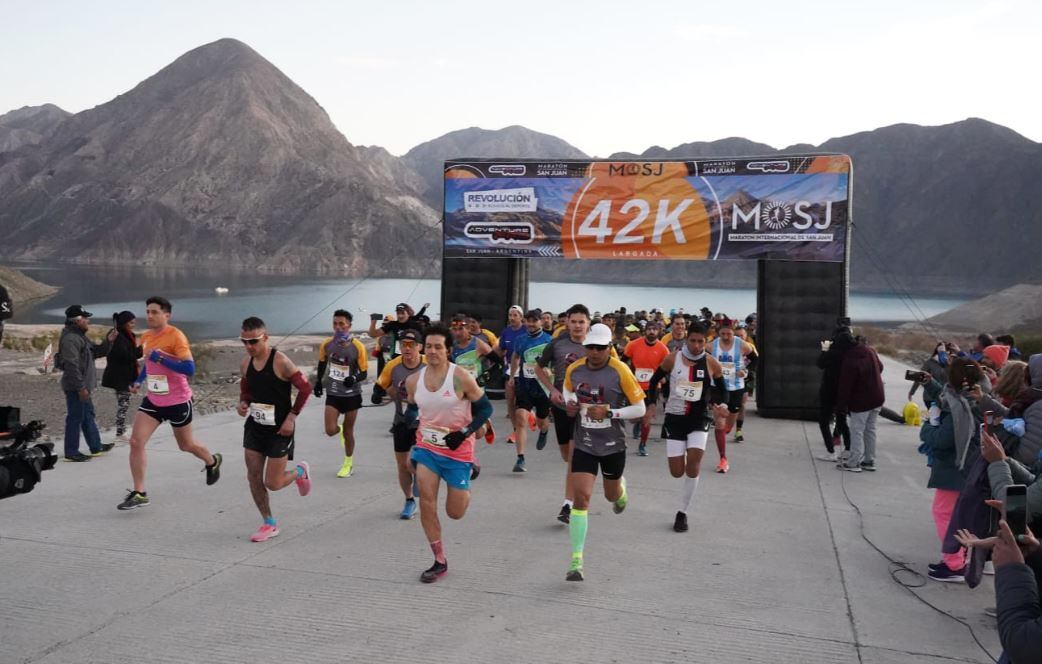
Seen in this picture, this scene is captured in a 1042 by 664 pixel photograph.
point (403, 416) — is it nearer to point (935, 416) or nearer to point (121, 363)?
point (935, 416)

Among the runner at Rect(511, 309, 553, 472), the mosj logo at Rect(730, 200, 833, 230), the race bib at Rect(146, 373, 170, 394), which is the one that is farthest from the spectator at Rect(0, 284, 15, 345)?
the mosj logo at Rect(730, 200, 833, 230)

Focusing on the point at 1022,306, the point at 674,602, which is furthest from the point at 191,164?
the point at 674,602

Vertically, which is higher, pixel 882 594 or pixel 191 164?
pixel 191 164

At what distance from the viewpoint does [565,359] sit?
820 centimetres

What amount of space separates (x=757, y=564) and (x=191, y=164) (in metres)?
184

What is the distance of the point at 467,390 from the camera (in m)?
6.17

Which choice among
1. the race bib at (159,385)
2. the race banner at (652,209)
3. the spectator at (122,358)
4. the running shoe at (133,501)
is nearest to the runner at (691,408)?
the race bib at (159,385)

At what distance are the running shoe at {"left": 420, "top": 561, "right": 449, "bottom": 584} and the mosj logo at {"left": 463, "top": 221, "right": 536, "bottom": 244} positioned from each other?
10448 millimetres

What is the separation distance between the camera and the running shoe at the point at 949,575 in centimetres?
645

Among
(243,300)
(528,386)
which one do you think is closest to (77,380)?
(528,386)

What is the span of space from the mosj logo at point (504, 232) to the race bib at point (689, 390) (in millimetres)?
8386

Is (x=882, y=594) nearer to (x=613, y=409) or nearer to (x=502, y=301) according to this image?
(x=613, y=409)

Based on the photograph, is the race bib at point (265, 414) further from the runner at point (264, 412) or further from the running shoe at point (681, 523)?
the running shoe at point (681, 523)

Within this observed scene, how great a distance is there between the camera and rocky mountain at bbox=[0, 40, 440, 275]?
518 feet
